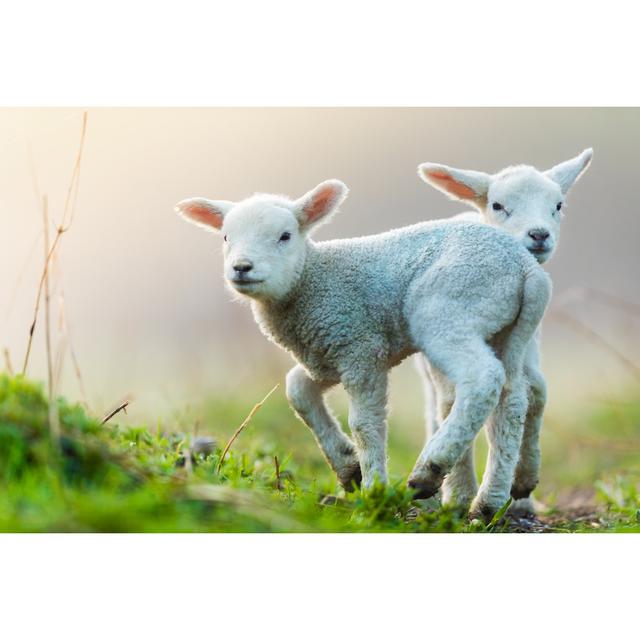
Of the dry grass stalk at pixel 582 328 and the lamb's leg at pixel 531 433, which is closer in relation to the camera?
the lamb's leg at pixel 531 433

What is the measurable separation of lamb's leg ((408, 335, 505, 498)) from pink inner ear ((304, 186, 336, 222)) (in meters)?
1.25

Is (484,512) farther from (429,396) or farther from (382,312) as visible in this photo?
(429,396)

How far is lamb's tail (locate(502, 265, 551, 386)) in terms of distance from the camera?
219 inches

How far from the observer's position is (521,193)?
6.23 meters

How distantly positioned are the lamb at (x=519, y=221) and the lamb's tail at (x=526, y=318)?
458 millimetres

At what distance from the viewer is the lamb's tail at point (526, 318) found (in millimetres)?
5551

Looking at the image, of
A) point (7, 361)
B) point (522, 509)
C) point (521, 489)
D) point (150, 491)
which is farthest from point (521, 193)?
point (7, 361)

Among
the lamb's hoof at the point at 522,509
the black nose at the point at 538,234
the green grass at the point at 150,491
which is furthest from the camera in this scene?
the lamb's hoof at the point at 522,509

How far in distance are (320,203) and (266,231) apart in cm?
46

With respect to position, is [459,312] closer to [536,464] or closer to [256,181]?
[536,464]

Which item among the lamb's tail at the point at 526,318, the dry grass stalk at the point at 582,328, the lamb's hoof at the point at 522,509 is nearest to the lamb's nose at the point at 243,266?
A: the lamb's tail at the point at 526,318

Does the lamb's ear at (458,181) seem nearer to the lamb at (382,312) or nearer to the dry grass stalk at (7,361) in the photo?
the lamb at (382,312)

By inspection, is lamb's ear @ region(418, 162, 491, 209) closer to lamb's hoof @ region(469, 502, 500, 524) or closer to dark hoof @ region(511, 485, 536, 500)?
dark hoof @ region(511, 485, 536, 500)

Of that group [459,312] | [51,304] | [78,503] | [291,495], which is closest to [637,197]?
[459,312]
